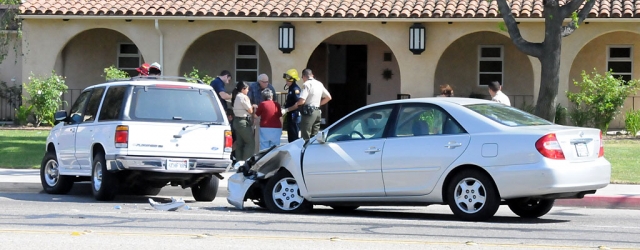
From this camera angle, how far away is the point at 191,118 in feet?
44.8

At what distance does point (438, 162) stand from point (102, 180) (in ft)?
16.1

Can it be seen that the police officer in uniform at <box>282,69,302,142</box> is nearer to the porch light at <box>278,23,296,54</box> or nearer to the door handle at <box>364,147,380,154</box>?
the door handle at <box>364,147,380,154</box>

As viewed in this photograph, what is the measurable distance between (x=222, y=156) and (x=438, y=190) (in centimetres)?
377

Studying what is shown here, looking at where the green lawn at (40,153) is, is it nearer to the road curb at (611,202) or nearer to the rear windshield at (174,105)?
the road curb at (611,202)

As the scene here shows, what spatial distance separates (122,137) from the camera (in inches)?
516

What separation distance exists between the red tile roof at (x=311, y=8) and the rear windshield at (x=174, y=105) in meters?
12.3

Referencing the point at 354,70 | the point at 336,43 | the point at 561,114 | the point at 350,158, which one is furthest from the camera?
the point at 354,70

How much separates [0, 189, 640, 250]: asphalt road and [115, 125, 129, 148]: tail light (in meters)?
0.79

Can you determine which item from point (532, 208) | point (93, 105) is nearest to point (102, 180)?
point (93, 105)

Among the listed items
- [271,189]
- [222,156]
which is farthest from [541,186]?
[222,156]

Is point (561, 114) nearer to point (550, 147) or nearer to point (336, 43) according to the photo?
point (336, 43)

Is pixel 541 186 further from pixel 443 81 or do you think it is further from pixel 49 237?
pixel 443 81

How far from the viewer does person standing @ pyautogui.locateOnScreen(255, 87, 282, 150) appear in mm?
16812

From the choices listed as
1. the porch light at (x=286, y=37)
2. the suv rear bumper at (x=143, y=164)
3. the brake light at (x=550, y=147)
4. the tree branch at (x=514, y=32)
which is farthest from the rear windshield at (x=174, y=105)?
the porch light at (x=286, y=37)
